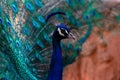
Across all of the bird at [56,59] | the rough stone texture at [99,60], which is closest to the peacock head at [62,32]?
the bird at [56,59]

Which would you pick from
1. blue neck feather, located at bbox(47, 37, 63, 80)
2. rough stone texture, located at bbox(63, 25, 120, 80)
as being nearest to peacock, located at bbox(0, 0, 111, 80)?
blue neck feather, located at bbox(47, 37, 63, 80)

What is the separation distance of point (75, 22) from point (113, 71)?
0.54m

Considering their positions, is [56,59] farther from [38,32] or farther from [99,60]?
[99,60]

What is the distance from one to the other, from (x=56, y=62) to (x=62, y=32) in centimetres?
23

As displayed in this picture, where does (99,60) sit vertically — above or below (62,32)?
below

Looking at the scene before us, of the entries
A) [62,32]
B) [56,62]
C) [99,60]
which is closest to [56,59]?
[56,62]

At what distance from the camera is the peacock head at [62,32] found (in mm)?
2251

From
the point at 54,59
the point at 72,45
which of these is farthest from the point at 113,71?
the point at 54,59

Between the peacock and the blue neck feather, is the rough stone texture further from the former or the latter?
the blue neck feather

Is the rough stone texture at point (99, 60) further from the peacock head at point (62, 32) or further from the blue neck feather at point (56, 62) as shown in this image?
the peacock head at point (62, 32)

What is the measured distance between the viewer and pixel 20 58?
7.89 ft

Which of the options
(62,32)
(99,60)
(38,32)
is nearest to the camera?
(62,32)

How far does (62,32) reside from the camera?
90.4 inches

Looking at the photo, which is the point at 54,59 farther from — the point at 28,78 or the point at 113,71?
the point at 113,71
